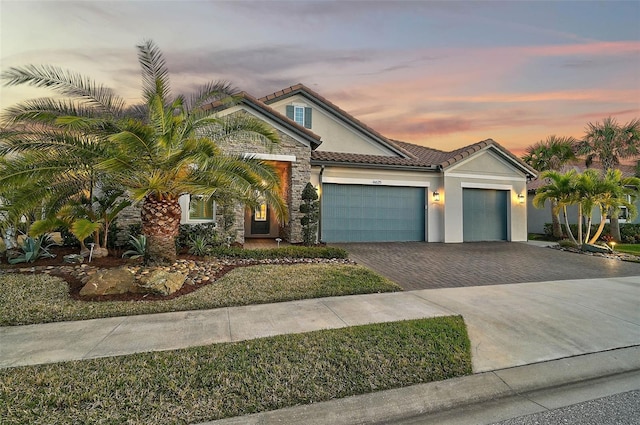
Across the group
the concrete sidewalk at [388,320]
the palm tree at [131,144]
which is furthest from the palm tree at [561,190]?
the palm tree at [131,144]

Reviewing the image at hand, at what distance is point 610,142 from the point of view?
18.2m

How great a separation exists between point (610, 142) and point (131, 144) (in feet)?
80.3

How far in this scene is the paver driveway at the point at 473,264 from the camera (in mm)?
7953

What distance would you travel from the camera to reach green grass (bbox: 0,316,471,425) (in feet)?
8.76

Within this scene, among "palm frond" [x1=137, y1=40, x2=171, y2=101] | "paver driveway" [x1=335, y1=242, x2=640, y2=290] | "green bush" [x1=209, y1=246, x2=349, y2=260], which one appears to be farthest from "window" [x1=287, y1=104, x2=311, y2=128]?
"palm frond" [x1=137, y1=40, x2=171, y2=101]

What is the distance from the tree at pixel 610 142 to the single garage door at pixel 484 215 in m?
7.43

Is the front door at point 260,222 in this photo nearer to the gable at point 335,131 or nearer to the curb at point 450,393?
the gable at point 335,131

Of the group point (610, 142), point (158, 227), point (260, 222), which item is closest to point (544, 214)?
point (610, 142)

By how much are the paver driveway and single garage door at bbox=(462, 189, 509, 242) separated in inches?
68.2

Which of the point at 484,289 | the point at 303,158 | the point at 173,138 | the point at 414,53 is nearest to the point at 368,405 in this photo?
the point at 484,289

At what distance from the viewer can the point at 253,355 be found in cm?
357

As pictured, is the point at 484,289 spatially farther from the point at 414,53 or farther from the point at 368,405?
the point at 414,53

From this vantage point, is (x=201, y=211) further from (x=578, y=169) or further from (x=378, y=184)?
(x=578, y=169)

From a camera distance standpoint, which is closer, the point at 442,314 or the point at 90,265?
the point at 442,314
